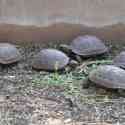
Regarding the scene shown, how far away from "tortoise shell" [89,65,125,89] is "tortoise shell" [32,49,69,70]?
2.01 feet

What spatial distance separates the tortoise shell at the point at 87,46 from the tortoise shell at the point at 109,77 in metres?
1.00

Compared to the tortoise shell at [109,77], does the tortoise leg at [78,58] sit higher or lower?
lower

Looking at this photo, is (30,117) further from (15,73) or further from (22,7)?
(22,7)

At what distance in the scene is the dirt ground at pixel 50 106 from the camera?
3.51m

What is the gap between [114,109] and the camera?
3.76 metres

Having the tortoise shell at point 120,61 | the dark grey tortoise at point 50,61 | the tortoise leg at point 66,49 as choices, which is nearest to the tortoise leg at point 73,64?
the dark grey tortoise at point 50,61

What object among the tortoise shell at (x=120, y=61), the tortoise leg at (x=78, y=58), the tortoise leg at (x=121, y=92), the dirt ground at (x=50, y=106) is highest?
the tortoise shell at (x=120, y=61)

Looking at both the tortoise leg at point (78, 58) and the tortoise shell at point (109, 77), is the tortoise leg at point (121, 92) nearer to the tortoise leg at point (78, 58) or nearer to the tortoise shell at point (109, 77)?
the tortoise shell at point (109, 77)

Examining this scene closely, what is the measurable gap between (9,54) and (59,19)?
96 centimetres

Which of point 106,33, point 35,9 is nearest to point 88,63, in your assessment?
point 106,33

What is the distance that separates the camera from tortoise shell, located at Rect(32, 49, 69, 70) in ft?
15.6

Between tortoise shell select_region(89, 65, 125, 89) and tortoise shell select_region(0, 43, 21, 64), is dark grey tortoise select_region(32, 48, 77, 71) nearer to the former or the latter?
tortoise shell select_region(0, 43, 21, 64)

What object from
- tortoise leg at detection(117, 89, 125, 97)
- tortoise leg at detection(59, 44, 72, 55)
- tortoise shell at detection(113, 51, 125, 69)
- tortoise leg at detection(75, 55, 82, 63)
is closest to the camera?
tortoise leg at detection(117, 89, 125, 97)

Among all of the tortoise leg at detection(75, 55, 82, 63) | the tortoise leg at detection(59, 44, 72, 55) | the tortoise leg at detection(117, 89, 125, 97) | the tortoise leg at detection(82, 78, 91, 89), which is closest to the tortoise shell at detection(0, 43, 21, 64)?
the tortoise leg at detection(59, 44, 72, 55)
